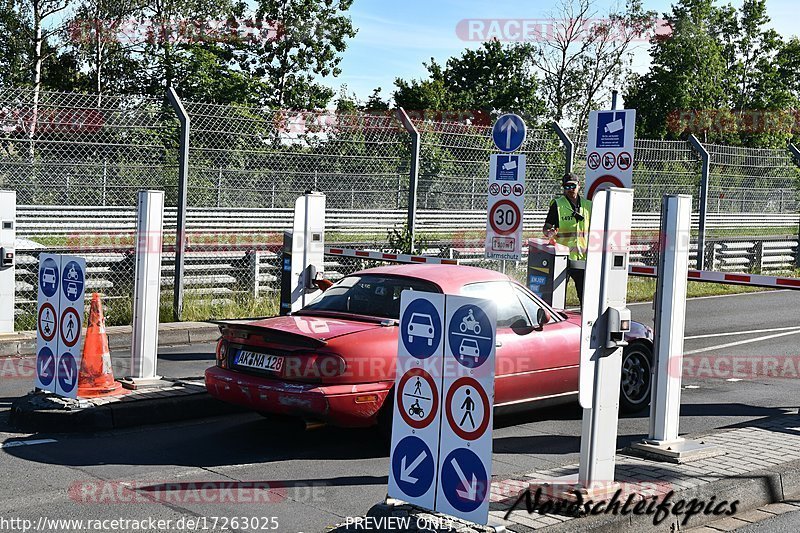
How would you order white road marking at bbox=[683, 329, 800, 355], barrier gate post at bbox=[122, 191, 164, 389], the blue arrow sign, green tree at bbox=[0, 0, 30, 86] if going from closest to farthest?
barrier gate post at bbox=[122, 191, 164, 389]
white road marking at bbox=[683, 329, 800, 355]
the blue arrow sign
green tree at bbox=[0, 0, 30, 86]

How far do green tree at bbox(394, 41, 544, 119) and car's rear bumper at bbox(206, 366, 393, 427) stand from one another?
44.6 meters

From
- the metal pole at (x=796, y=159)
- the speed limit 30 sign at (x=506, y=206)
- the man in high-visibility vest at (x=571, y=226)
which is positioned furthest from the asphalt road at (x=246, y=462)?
the metal pole at (x=796, y=159)

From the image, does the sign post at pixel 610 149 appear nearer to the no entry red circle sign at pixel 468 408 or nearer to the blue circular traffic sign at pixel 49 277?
the blue circular traffic sign at pixel 49 277

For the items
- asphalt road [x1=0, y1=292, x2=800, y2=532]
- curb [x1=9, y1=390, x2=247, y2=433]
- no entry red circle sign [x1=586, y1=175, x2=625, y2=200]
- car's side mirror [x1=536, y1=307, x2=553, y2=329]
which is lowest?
asphalt road [x1=0, y1=292, x2=800, y2=532]

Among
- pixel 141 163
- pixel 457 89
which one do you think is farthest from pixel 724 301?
pixel 457 89

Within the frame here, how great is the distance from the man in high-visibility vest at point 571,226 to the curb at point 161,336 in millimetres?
4450

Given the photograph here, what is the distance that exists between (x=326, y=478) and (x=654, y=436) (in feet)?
7.56

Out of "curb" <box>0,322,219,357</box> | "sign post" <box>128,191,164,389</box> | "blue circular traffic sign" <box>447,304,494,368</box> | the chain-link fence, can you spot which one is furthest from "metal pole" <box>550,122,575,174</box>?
"blue circular traffic sign" <box>447,304,494,368</box>

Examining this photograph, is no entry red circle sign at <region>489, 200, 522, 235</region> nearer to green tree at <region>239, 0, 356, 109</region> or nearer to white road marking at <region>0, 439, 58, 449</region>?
white road marking at <region>0, 439, 58, 449</region>

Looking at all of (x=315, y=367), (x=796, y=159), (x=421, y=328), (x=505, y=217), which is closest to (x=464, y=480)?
(x=421, y=328)

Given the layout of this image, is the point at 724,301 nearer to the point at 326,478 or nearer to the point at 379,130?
the point at 379,130

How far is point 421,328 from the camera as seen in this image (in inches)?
208

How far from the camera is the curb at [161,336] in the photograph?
11036 mm

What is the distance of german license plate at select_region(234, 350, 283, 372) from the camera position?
727cm
